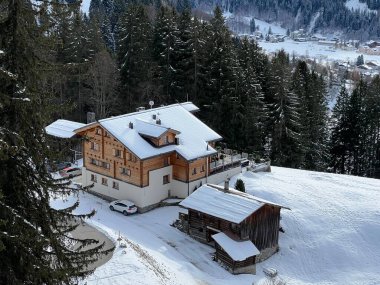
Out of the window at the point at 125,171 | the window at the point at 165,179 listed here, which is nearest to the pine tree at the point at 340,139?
the window at the point at 165,179

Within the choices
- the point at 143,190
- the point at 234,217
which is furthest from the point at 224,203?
the point at 143,190

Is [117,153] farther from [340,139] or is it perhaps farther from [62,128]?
[340,139]

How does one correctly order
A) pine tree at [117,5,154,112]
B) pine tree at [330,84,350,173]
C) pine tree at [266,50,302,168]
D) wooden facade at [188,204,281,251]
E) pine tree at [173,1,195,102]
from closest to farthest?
wooden facade at [188,204,281,251] → pine tree at [266,50,302,168] → pine tree at [173,1,195,102] → pine tree at [117,5,154,112] → pine tree at [330,84,350,173]

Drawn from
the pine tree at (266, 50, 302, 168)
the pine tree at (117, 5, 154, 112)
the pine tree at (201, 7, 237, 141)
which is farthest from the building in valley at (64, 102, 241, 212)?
the pine tree at (117, 5, 154, 112)

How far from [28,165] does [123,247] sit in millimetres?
18568

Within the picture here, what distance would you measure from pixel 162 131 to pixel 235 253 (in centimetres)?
1189

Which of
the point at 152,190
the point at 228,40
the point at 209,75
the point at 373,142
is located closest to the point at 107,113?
the point at 209,75

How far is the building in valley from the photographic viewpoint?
1640 inches

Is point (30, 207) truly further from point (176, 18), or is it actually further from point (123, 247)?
point (176, 18)

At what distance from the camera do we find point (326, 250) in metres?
38.7

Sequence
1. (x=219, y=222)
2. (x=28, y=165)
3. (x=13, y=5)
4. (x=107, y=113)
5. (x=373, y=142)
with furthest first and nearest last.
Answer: (x=373, y=142) → (x=107, y=113) → (x=219, y=222) → (x=28, y=165) → (x=13, y=5)

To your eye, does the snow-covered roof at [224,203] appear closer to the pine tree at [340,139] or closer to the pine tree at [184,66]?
the pine tree at [184,66]

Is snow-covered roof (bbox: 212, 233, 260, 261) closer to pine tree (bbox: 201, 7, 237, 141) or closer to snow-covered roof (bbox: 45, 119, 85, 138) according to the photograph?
snow-covered roof (bbox: 45, 119, 85, 138)

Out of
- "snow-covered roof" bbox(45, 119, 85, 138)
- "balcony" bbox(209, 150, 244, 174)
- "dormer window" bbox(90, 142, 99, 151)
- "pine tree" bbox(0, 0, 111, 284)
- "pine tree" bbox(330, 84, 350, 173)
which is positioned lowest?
"pine tree" bbox(330, 84, 350, 173)
